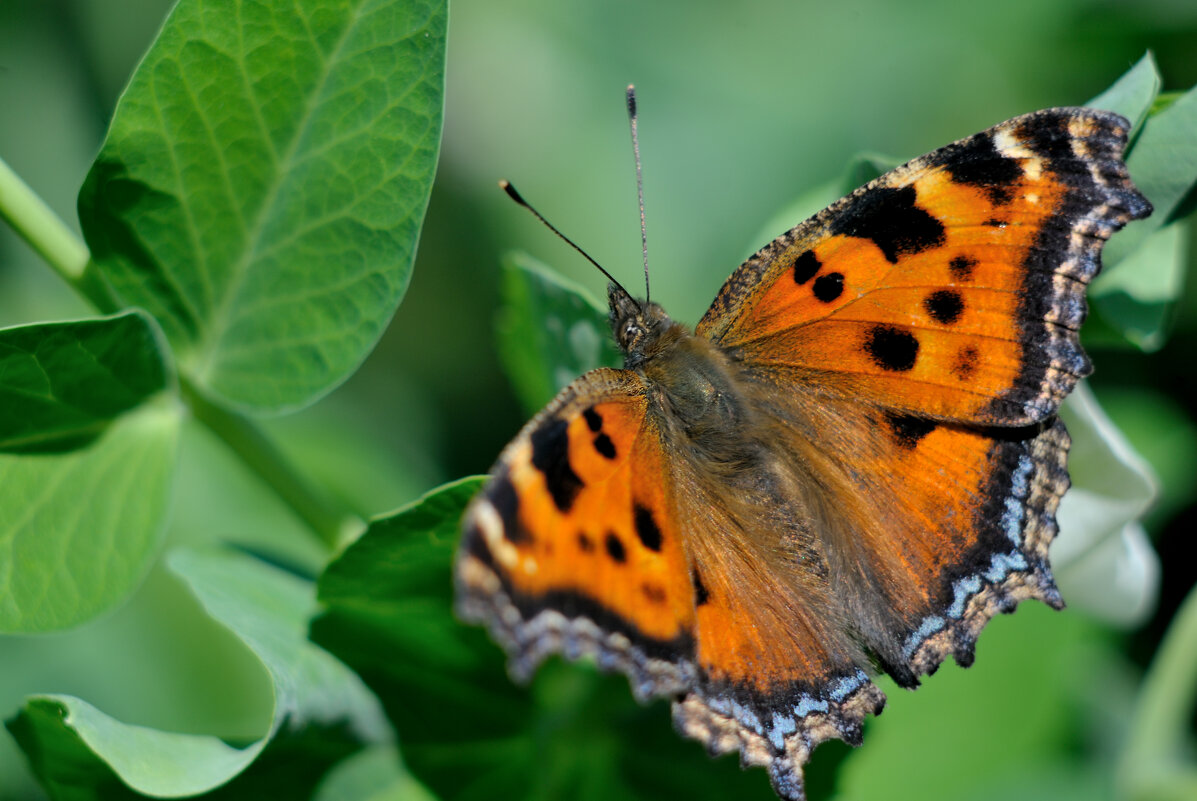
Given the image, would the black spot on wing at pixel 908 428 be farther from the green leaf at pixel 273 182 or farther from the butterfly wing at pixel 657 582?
the green leaf at pixel 273 182

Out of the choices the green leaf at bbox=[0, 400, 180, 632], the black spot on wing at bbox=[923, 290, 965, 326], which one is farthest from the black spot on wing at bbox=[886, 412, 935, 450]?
the green leaf at bbox=[0, 400, 180, 632]

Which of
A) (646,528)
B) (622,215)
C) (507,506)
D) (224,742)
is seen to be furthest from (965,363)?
(622,215)

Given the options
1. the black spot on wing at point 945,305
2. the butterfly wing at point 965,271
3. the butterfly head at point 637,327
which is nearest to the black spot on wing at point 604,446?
the butterfly head at point 637,327

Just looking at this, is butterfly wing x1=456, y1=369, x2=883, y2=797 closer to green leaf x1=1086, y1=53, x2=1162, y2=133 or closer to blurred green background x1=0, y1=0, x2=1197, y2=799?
blurred green background x1=0, y1=0, x2=1197, y2=799

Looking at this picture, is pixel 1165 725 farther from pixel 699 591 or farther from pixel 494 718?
pixel 494 718

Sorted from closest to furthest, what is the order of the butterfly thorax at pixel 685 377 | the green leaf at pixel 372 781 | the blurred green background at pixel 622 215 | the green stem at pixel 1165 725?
the green leaf at pixel 372 781 → the butterfly thorax at pixel 685 377 → the green stem at pixel 1165 725 → the blurred green background at pixel 622 215
